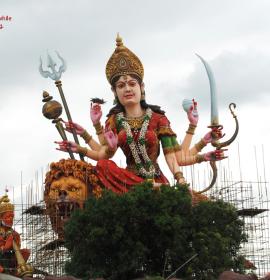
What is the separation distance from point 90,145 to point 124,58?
2711 millimetres

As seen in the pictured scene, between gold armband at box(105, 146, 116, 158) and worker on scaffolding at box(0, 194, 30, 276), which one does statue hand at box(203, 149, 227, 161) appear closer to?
gold armband at box(105, 146, 116, 158)

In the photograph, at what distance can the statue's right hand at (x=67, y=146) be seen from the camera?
25609 millimetres

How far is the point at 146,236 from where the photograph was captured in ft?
73.8

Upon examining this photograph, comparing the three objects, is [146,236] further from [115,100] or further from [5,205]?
[115,100]

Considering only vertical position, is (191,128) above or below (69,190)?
above

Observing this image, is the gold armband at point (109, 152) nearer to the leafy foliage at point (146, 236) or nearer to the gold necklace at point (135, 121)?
the gold necklace at point (135, 121)

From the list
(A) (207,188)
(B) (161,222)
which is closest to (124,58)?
(A) (207,188)

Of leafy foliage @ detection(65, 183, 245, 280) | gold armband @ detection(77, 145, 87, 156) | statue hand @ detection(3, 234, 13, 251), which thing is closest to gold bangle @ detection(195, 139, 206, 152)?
gold armband @ detection(77, 145, 87, 156)

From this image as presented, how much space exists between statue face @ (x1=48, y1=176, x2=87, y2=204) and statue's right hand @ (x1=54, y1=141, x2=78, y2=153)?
120cm

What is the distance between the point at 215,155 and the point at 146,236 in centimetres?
419

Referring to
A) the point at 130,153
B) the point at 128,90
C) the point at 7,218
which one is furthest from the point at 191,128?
the point at 7,218

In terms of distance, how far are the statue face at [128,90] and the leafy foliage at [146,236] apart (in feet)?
12.4

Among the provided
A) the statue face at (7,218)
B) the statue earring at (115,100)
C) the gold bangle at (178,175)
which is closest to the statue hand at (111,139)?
the statue earring at (115,100)

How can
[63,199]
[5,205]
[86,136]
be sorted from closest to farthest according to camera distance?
[63,199], [5,205], [86,136]
